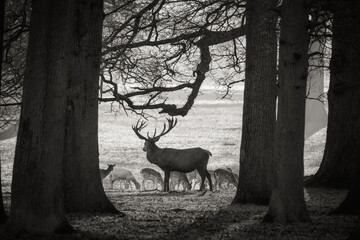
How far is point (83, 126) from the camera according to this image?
12.0 m

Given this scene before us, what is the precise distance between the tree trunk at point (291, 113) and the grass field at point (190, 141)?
501 inches

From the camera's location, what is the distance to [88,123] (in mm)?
11992

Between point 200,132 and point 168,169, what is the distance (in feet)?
84.9

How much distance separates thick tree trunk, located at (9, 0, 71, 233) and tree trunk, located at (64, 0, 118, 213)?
123 inches

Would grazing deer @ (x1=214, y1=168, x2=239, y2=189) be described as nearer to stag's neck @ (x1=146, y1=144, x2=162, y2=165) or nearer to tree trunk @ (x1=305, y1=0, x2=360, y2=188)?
stag's neck @ (x1=146, y1=144, x2=162, y2=165)

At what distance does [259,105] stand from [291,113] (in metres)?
3.44

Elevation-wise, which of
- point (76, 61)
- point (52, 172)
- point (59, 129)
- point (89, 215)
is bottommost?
point (89, 215)

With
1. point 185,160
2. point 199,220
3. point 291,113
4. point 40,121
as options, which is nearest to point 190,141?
point 185,160

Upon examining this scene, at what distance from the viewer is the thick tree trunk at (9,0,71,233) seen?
8688 millimetres

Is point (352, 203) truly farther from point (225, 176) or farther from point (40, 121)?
point (225, 176)

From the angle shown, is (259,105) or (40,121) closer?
(40,121)

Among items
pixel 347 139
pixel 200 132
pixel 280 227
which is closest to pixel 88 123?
pixel 280 227

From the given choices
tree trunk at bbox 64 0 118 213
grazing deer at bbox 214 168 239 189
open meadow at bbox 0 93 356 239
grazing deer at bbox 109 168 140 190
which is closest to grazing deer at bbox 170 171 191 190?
grazing deer at bbox 214 168 239 189

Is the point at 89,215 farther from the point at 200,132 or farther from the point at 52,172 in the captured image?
the point at 200,132
